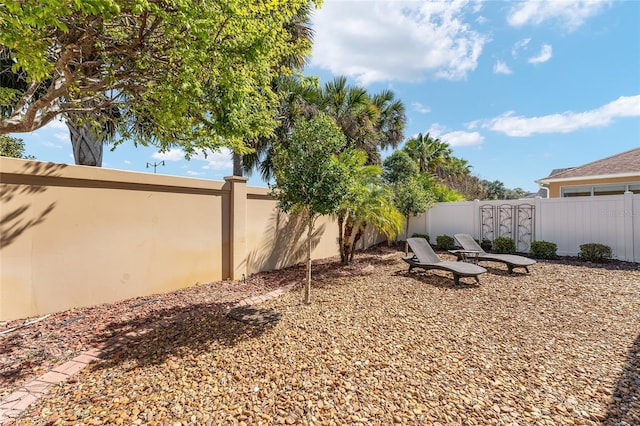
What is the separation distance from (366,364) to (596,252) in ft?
33.7

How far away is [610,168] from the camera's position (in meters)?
12.8

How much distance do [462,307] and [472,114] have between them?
43.9ft

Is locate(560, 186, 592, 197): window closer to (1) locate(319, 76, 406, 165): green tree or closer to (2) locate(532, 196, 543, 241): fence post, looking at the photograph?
(2) locate(532, 196, 543, 241): fence post

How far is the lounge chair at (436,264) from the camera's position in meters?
6.59

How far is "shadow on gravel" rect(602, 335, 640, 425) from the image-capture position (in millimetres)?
2463

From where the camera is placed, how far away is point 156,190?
224 inches

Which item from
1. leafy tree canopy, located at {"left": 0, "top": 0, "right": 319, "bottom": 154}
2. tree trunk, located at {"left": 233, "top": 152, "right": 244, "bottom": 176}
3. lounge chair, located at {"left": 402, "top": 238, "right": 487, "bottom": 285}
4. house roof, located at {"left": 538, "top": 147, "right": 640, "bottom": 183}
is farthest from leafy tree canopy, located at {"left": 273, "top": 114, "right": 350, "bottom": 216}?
house roof, located at {"left": 538, "top": 147, "right": 640, "bottom": 183}

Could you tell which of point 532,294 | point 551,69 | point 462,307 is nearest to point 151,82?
point 462,307

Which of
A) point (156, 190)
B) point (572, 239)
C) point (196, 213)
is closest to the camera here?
point (156, 190)

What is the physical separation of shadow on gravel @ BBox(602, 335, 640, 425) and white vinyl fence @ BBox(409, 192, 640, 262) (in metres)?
8.21

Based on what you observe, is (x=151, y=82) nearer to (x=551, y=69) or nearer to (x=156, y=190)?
(x=156, y=190)

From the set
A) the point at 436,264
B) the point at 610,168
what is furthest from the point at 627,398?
the point at 610,168

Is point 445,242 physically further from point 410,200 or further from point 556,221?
point 556,221

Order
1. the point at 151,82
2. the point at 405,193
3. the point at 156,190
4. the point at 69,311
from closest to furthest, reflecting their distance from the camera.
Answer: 1. the point at 69,311
2. the point at 151,82
3. the point at 156,190
4. the point at 405,193
